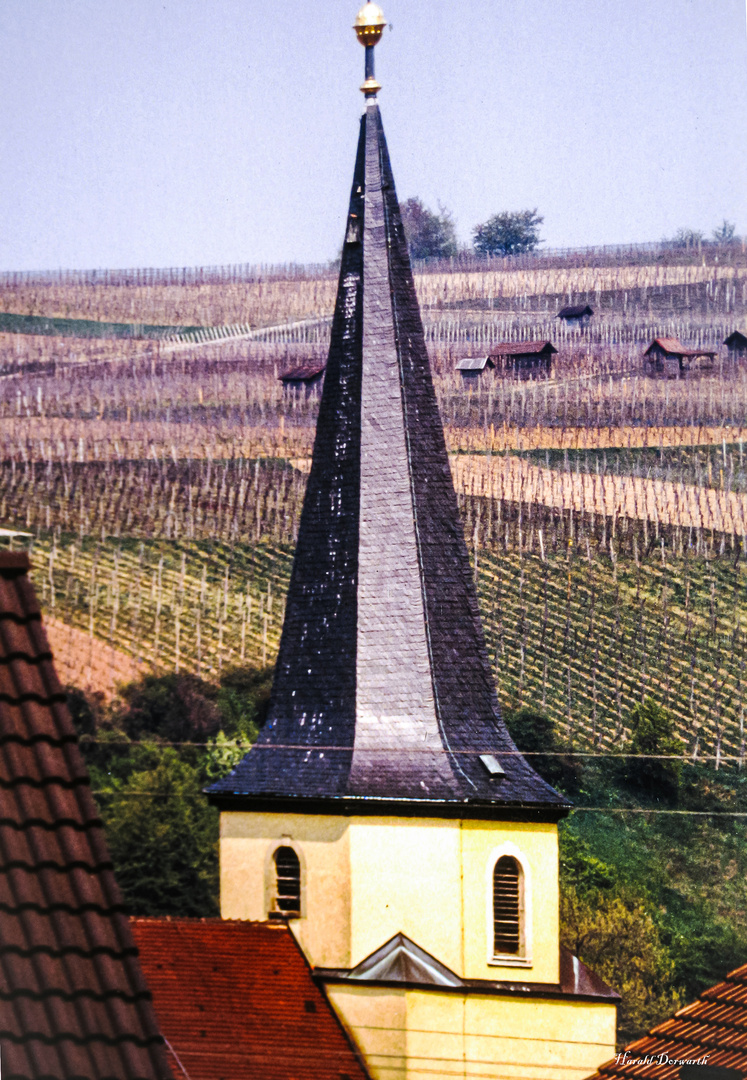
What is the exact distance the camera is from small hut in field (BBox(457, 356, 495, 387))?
9445mm

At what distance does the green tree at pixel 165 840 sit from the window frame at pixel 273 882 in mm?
251

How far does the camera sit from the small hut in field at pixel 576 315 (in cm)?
945

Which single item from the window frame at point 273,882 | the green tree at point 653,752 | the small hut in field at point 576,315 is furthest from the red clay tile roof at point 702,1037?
the small hut in field at point 576,315

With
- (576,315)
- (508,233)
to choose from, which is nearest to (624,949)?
(576,315)

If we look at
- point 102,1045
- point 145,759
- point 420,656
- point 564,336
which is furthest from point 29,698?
point 564,336

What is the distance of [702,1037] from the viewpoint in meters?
7.98

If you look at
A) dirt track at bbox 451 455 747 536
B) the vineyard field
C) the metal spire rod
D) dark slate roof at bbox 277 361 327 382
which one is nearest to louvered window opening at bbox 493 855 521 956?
the vineyard field

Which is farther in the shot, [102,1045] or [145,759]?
[145,759]

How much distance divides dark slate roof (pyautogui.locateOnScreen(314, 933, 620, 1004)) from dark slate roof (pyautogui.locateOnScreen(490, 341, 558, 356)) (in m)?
2.75

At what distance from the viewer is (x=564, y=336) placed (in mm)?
9508

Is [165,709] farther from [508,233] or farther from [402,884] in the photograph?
[508,233]

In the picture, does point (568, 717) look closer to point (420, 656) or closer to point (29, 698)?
point (420, 656)

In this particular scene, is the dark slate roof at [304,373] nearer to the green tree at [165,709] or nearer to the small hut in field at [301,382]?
the small hut in field at [301,382]

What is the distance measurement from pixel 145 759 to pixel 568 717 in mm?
1939
